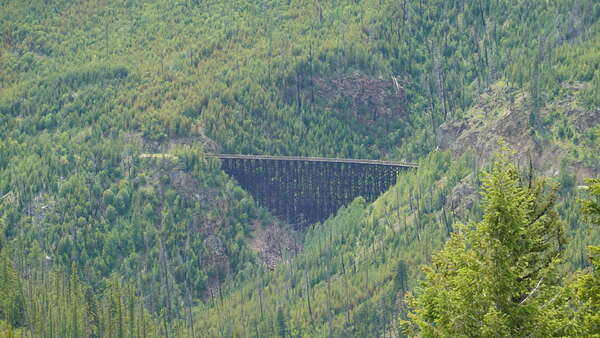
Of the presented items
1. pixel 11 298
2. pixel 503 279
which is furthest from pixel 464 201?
pixel 503 279

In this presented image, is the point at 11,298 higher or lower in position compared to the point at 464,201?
lower

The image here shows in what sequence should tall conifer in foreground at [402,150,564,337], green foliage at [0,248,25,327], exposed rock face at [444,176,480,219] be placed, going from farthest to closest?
exposed rock face at [444,176,480,219] < green foliage at [0,248,25,327] < tall conifer in foreground at [402,150,564,337]

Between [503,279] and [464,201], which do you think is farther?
[464,201]

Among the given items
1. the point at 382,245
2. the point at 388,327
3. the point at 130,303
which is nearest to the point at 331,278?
the point at 382,245

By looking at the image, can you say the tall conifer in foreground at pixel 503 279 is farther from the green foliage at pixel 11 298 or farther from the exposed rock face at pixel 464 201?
the exposed rock face at pixel 464 201

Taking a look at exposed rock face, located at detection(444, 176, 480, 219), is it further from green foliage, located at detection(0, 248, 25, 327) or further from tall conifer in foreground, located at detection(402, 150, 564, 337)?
tall conifer in foreground, located at detection(402, 150, 564, 337)

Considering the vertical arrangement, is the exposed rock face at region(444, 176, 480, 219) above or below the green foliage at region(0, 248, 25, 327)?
above

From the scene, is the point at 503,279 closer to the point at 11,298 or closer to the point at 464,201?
the point at 11,298

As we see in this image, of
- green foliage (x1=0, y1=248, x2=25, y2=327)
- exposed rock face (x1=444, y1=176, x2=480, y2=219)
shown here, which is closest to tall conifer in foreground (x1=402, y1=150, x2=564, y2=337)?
green foliage (x1=0, y1=248, x2=25, y2=327)

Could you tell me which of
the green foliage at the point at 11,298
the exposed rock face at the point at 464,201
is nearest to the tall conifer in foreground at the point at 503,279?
the green foliage at the point at 11,298

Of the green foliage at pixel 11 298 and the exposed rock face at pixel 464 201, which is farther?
the exposed rock face at pixel 464 201
